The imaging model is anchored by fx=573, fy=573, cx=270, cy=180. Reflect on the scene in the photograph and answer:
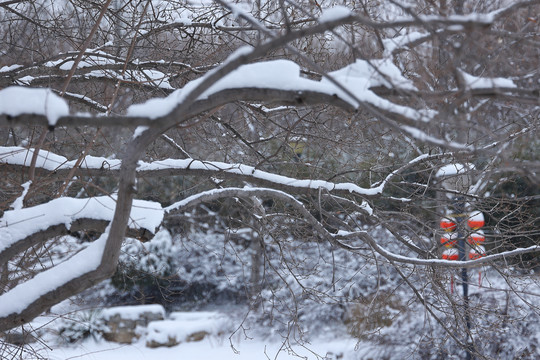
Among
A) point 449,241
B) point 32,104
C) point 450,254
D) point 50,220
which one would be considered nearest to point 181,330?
point 450,254

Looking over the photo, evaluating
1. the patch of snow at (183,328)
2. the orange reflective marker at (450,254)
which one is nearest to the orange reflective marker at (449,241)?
the orange reflective marker at (450,254)

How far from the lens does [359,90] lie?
7.48 feet

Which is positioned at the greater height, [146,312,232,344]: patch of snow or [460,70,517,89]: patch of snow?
[460,70,517,89]: patch of snow

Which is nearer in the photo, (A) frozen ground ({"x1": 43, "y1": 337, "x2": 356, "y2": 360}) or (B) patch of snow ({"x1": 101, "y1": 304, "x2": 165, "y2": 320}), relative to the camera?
(A) frozen ground ({"x1": 43, "y1": 337, "x2": 356, "y2": 360})

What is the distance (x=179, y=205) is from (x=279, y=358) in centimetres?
568

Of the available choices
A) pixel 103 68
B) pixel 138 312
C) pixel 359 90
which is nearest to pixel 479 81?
pixel 359 90

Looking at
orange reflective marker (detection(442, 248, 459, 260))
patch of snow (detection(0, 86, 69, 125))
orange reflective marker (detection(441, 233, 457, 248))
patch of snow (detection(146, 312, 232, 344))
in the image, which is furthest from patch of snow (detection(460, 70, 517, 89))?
patch of snow (detection(146, 312, 232, 344))

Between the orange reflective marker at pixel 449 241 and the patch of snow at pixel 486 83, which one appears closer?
the patch of snow at pixel 486 83

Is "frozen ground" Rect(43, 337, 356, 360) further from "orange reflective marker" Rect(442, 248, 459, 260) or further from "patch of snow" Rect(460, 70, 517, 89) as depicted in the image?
"patch of snow" Rect(460, 70, 517, 89)

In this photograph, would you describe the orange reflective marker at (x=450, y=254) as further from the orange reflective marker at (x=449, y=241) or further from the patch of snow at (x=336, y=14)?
the patch of snow at (x=336, y=14)

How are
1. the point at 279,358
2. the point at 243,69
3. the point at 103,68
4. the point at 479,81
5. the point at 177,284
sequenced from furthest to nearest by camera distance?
the point at 177,284 → the point at 279,358 → the point at 103,68 → the point at 243,69 → the point at 479,81

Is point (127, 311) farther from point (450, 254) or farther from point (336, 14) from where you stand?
point (336, 14)

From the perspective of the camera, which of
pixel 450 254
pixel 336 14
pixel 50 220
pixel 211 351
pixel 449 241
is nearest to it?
pixel 336 14

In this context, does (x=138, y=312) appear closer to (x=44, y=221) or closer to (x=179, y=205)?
(x=179, y=205)
